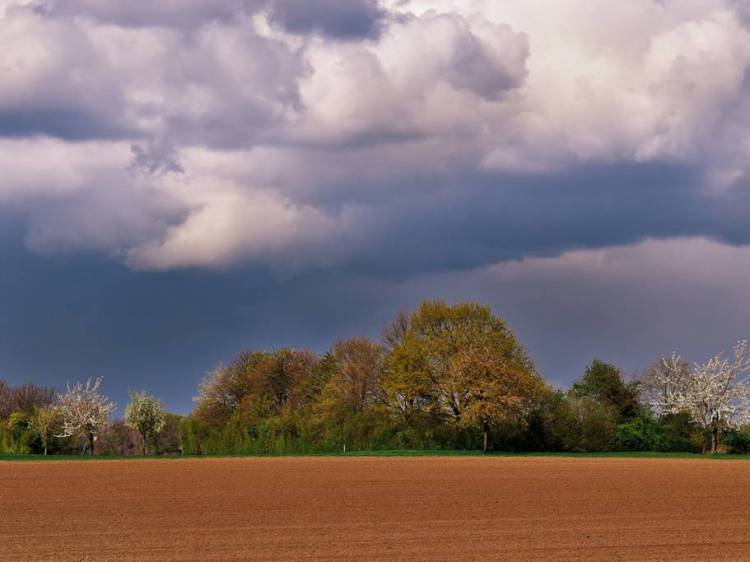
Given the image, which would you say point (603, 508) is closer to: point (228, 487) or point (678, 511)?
point (678, 511)

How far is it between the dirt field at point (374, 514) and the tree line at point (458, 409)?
24930 millimetres

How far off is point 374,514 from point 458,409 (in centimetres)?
4760

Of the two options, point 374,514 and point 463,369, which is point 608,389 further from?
Answer: point 374,514

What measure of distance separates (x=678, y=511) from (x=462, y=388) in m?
42.7

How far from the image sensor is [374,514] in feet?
95.6

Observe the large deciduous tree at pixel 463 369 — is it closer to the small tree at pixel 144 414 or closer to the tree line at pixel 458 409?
the tree line at pixel 458 409

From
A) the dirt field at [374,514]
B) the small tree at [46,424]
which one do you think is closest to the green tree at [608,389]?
the dirt field at [374,514]

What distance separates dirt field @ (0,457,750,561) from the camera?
893 inches

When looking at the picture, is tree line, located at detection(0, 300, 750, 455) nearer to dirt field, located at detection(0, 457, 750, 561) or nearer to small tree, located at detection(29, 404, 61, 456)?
small tree, located at detection(29, 404, 61, 456)

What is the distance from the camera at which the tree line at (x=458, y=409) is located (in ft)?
248

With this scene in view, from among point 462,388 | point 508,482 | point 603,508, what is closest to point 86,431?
point 462,388

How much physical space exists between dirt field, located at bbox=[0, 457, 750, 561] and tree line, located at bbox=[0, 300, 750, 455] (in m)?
24.9

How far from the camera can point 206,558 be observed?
21031mm

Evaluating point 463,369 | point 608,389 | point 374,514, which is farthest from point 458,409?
point 374,514
